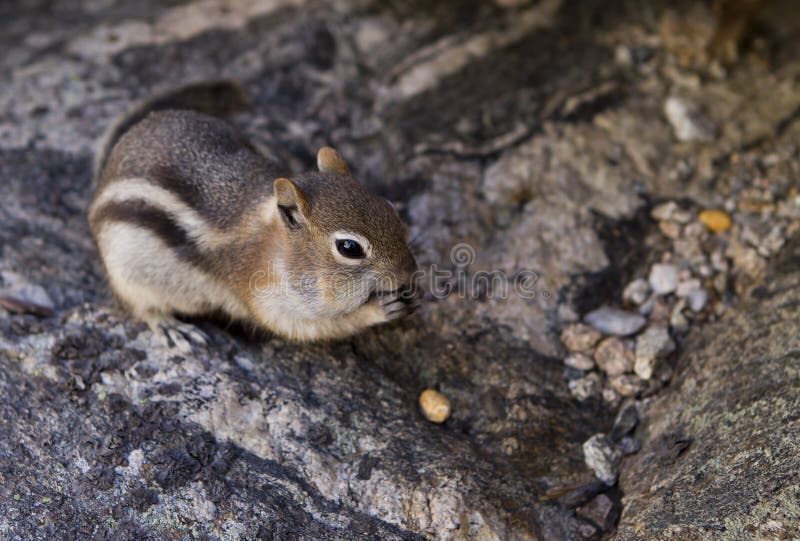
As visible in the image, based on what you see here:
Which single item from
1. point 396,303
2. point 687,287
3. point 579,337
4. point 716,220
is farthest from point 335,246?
point 716,220

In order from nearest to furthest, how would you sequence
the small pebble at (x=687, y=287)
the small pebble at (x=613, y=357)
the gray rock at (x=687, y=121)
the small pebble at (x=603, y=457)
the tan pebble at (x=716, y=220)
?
the small pebble at (x=603, y=457)
the small pebble at (x=613, y=357)
the small pebble at (x=687, y=287)
the tan pebble at (x=716, y=220)
the gray rock at (x=687, y=121)

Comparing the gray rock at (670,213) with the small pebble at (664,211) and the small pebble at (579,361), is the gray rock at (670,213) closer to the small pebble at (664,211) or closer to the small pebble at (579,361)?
the small pebble at (664,211)

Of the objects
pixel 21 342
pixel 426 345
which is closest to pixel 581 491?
pixel 426 345

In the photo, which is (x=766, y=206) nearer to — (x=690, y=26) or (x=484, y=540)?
(x=690, y=26)

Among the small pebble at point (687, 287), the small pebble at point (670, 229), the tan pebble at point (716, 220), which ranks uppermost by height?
the tan pebble at point (716, 220)

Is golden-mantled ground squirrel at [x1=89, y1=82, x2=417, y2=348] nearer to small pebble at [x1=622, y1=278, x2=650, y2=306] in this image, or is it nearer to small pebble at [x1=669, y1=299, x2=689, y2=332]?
small pebble at [x1=622, y1=278, x2=650, y2=306]

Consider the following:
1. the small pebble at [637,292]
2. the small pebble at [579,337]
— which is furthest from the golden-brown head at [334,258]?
the small pebble at [637,292]
